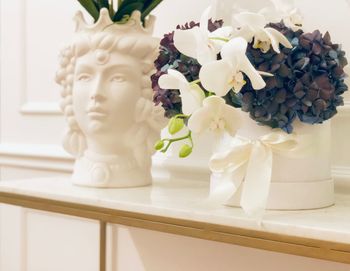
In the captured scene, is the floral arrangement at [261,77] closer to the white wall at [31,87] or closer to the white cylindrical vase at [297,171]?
the white cylindrical vase at [297,171]

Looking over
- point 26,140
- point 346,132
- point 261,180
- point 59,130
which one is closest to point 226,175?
point 261,180

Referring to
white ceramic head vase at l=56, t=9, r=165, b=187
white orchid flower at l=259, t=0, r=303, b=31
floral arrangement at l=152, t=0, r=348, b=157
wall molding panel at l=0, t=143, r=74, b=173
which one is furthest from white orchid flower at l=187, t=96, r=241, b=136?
wall molding panel at l=0, t=143, r=74, b=173

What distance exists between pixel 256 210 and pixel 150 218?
138 mm

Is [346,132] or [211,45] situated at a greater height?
[211,45]

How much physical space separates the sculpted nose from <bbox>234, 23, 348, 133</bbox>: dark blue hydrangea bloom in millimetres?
252

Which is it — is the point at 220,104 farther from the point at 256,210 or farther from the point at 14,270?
the point at 14,270

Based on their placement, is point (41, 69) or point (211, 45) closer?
point (211, 45)

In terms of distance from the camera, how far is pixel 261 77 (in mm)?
536

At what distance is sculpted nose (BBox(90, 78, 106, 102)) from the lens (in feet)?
2.47

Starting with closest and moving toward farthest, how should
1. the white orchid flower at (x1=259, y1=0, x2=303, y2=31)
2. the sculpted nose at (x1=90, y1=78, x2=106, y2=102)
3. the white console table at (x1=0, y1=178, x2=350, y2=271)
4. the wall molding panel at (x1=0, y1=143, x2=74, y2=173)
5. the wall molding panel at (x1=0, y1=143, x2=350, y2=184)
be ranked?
the white console table at (x1=0, y1=178, x2=350, y2=271) → the white orchid flower at (x1=259, y1=0, x2=303, y2=31) → the sculpted nose at (x1=90, y1=78, x2=106, y2=102) → the wall molding panel at (x1=0, y1=143, x2=350, y2=184) → the wall molding panel at (x1=0, y1=143, x2=74, y2=173)

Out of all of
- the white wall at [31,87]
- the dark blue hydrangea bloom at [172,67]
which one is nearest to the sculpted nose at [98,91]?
the dark blue hydrangea bloom at [172,67]

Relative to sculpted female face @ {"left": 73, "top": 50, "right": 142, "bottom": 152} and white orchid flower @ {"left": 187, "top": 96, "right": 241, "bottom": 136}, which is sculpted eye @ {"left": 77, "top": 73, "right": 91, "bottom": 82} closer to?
sculpted female face @ {"left": 73, "top": 50, "right": 142, "bottom": 152}

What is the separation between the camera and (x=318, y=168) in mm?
599

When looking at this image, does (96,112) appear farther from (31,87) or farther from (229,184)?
(31,87)
